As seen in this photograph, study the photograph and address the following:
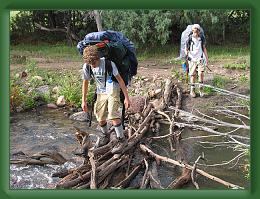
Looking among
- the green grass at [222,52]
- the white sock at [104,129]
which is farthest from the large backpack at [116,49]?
the green grass at [222,52]

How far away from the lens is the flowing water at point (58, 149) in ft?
8.56

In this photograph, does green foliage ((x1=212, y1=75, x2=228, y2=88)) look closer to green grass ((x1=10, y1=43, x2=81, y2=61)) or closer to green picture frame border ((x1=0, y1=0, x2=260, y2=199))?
green grass ((x1=10, y1=43, x2=81, y2=61))

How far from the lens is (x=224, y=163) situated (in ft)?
9.37

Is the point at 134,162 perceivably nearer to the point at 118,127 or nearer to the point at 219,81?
the point at 118,127

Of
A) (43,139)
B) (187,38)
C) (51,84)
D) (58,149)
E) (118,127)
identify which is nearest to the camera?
(118,127)

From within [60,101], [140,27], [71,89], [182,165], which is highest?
[140,27]

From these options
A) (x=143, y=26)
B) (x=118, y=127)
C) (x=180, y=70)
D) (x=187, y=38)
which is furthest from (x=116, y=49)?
(x=180, y=70)

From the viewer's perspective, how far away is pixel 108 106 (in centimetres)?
242

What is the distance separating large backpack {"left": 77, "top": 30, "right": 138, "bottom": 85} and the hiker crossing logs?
1.71 feet

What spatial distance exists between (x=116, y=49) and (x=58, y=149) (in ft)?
4.63


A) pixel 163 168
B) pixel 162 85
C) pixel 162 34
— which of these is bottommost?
pixel 163 168
